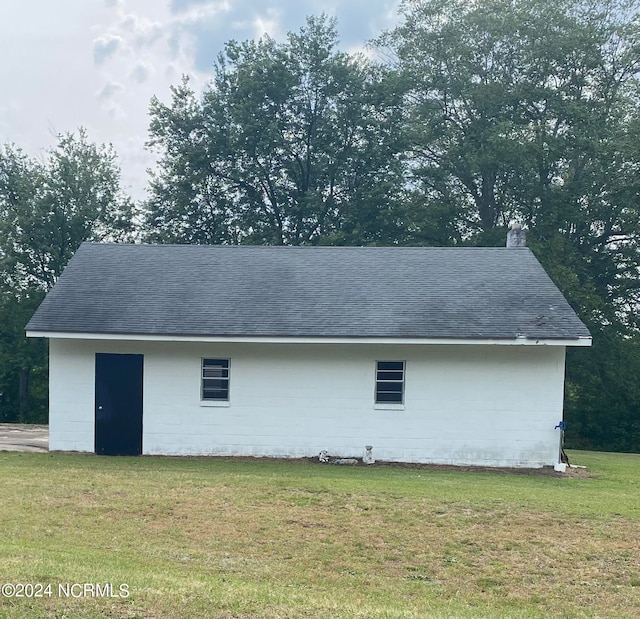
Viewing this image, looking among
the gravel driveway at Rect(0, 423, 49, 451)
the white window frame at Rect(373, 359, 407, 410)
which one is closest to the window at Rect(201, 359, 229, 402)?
the white window frame at Rect(373, 359, 407, 410)

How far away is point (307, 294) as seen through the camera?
1608 centimetres

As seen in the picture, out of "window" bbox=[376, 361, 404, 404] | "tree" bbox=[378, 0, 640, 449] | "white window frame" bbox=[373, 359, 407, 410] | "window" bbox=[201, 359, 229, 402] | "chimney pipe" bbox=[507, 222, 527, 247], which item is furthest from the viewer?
"tree" bbox=[378, 0, 640, 449]

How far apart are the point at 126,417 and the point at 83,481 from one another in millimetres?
3809

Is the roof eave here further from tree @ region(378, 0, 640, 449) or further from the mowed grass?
tree @ region(378, 0, 640, 449)

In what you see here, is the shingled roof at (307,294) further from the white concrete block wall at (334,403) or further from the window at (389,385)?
the window at (389,385)

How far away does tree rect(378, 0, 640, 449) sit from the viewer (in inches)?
1088

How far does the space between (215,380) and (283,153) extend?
20.5 meters

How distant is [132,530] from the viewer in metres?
8.16

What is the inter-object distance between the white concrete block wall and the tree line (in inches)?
573

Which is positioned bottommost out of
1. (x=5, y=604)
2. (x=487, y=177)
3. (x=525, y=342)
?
(x=5, y=604)

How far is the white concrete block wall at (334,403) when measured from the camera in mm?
14609

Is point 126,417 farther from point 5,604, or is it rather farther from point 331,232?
point 331,232

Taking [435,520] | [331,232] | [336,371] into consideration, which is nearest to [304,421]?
[336,371]

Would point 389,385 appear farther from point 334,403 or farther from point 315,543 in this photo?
point 315,543
